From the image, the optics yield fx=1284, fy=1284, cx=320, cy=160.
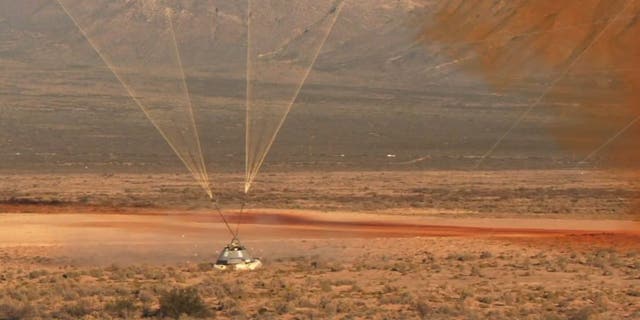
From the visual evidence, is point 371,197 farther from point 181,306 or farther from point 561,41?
point 181,306

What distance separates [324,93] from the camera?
132125 mm

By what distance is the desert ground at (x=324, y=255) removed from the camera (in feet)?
73.1

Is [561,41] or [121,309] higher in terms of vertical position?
[561,41]

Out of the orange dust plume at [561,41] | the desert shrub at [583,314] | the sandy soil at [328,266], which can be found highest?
the orange dust plume at [561,41]

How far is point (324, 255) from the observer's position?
30328 millimetres

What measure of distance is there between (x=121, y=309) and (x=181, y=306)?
108 centimetres

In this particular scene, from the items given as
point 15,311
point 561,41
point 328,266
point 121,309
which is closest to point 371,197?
point 561,41

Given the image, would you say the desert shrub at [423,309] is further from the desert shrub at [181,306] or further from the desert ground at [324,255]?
the desert shrub at [181,306]

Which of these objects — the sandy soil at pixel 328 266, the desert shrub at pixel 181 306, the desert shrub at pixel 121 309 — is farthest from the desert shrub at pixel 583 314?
the desert shrub at pixel 121 309

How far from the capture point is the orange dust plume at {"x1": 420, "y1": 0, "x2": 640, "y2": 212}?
26.5m

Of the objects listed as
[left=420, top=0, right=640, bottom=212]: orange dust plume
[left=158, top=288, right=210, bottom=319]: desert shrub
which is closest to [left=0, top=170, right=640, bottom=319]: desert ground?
[left=158, top=288, right=210, bottom=319]: desert shrub

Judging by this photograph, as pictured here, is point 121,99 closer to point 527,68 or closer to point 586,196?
point 586,196

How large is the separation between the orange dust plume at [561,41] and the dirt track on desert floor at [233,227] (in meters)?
4.17

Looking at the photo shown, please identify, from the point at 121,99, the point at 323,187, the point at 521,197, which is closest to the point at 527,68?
the point at 521,197
